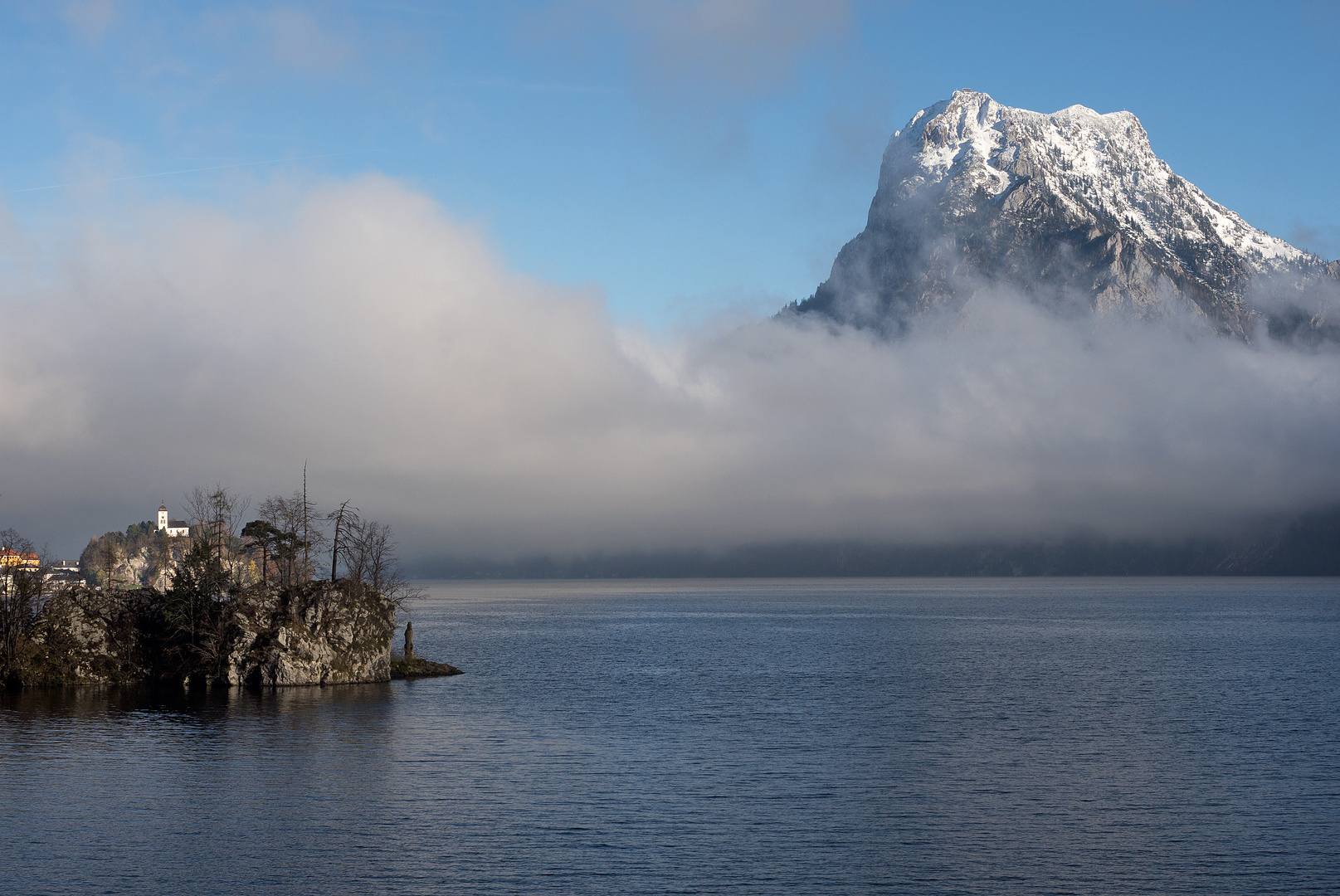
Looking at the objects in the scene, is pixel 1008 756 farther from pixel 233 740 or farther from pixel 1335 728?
pixel 233 740

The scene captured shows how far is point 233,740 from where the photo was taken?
65688 millimetres

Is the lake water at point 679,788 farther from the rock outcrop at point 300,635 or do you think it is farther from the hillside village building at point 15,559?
the hillside village building at point 15,559

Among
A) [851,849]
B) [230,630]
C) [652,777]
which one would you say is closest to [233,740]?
[652,777]

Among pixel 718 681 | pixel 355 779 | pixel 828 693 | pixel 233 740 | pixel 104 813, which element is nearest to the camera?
pixel 104 813

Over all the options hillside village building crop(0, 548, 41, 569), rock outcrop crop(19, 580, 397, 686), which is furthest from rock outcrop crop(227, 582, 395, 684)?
hillside village building crop(0, 548, 41, 569)

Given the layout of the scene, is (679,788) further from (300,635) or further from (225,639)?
(225,639)

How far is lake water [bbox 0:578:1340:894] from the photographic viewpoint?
38.8 meters

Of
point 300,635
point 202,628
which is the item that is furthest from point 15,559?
point 300,635

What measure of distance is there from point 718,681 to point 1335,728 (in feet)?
175

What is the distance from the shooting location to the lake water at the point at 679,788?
38750 mm

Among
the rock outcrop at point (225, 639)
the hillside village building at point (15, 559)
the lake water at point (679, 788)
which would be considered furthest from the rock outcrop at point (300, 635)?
the hillside village building at point (15, 559)

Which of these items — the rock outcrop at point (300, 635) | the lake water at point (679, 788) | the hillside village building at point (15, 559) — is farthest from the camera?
the hillside village building at point (15, 559)

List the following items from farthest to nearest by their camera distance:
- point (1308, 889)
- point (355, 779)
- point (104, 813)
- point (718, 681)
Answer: point (718, 681) → point (355, 779) → point (104, 813) → point (1308, 889)

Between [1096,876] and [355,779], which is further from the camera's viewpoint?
[355,779]
